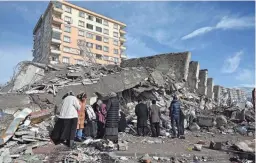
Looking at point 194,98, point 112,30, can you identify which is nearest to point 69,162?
point 194,98

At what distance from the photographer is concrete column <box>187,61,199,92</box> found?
16203 mm

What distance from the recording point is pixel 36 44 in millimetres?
51906

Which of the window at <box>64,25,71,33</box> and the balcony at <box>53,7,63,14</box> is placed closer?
the balcony at <box>53,7,63,14</box>

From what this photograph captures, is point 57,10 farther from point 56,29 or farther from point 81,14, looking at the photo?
point 81,14

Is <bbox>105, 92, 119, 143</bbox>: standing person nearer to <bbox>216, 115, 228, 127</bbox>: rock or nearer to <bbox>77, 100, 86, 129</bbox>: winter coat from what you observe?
<bbox>77, 100, 86, 129</bbox>: winter coat

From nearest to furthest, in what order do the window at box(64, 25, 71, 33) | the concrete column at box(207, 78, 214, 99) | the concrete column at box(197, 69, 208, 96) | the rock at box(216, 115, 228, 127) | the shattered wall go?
the rock at box(216, 115, 228, 127), the shattered wall, the concrete column at box(197, 69, 208, 96), the concrete column at box(207, 78, 214, 99), the window at box(64, 25, 71, 33)

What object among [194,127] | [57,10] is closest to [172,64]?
[194,127]

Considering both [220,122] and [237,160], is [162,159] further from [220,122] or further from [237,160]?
[220,122]

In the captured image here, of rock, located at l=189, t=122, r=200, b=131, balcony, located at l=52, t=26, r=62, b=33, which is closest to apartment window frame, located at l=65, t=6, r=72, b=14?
balcony, located at l=52, t=26, r=62, b=33

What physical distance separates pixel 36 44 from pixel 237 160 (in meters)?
51.9

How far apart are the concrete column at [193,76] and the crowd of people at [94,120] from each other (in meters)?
7.95

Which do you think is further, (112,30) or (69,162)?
(112,30)

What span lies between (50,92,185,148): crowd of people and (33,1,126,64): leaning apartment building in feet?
102

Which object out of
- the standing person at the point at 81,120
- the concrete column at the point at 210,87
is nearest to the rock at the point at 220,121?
the standing person at the point at 81,120
